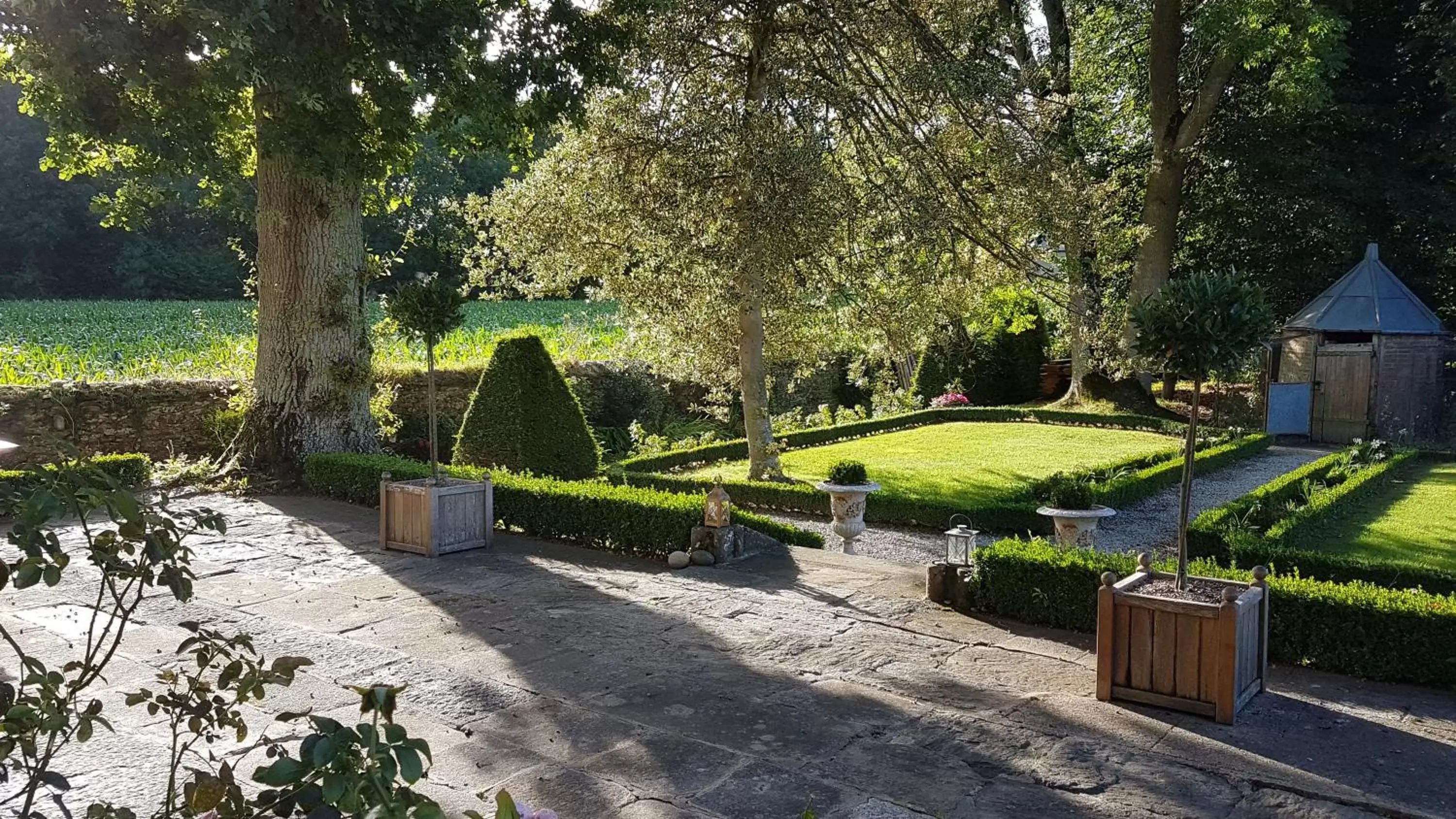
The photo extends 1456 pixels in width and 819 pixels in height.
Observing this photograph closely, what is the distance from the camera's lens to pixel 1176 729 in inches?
185

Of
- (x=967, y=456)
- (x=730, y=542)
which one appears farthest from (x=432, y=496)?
(x=967, y=456)

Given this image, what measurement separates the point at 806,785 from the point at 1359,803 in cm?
215

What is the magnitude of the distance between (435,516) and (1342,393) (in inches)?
639

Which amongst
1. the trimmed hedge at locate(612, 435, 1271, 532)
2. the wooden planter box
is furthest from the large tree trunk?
the trimmed hedge at locate(612, 435, 1271, 532)

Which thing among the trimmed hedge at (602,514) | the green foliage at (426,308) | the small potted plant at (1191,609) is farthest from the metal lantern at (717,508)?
the small potted plant at (1191,609)

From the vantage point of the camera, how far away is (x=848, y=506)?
967cm

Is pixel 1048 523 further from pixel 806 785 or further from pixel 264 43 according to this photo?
pixel 264 43

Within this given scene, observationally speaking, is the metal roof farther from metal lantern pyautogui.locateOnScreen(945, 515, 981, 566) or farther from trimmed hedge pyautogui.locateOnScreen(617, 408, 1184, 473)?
metal lantern pyautogui.locateOnScreen(945, 515, 981, 566)

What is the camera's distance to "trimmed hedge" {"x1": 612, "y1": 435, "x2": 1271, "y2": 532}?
34.4ft

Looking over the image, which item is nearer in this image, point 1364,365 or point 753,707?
point 753,707

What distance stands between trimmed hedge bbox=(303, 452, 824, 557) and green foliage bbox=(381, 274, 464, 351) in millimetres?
1540

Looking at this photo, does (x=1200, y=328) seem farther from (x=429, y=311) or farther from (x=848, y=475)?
(x=429, y=311)

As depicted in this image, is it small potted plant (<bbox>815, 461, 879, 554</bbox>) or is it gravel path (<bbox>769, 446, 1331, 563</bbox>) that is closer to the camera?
small potted plant (<bbox>815, 461, 879, 554</bbox>)

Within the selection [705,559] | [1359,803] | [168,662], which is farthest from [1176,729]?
[168,662]
